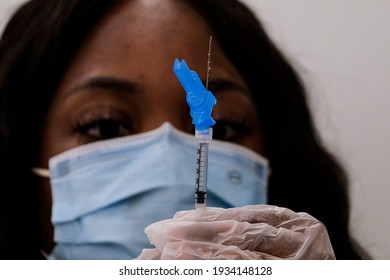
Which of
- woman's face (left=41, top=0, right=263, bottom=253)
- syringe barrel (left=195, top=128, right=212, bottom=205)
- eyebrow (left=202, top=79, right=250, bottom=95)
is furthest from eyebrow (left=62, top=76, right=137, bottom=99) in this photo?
syringe barrel (left=195, top=128, right=212, bottom=205)

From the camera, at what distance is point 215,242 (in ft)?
3.24

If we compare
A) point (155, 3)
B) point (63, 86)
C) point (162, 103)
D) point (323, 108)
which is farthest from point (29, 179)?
point (323, 108)

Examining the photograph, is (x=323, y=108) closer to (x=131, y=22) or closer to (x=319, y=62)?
(x=319, y=62)

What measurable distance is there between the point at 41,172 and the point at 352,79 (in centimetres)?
64

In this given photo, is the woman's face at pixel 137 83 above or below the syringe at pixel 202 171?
above

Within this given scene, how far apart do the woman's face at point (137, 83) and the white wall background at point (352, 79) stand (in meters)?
0.16

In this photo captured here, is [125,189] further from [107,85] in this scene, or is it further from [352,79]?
[352,79]

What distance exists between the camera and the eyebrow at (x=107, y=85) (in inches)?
50.5

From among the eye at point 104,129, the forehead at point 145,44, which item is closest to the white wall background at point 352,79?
the forehead at point 145,44

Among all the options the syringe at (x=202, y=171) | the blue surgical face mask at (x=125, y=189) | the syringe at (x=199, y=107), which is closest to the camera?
the syringe at (x=199, y=107)

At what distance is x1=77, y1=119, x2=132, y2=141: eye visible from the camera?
4.24 ft

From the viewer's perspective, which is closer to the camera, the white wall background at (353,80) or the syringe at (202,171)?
the syringe at (202,171)

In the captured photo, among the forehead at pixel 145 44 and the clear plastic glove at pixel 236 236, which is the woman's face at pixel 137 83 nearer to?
the forehead at pixel 145 44

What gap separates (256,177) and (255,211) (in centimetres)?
32
